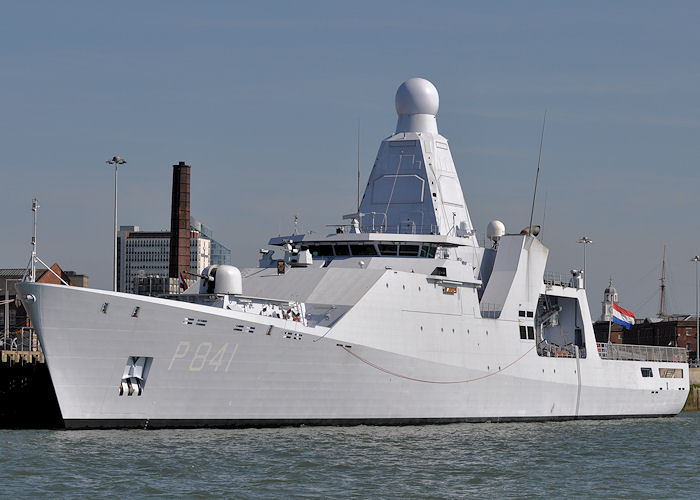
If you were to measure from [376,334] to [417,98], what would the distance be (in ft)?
40.8

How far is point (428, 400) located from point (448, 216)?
8615mm

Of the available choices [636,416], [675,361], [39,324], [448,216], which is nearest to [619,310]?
[675,361]

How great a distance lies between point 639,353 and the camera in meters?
46.8

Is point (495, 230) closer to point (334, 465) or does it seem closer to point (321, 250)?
point (321, 250)

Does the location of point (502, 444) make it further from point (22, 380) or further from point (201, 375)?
point (22, 380)

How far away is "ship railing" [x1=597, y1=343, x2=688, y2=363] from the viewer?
4478 cm

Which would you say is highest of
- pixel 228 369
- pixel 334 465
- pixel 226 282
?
pixel 226 282

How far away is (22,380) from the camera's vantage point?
3575cm

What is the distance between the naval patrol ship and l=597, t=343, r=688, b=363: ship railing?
147mm

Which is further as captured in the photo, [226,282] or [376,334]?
[376,334]

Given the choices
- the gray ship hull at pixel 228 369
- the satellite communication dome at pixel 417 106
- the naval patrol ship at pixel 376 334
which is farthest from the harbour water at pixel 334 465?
the satellite communication dome at pixel 417 106

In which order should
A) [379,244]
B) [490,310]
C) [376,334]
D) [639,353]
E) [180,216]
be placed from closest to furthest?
[376,334] → [379,244] → [490,310] → [639,353] → [180,216]

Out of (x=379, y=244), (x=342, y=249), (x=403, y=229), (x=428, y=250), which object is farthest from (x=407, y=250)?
(x=403, y=229)

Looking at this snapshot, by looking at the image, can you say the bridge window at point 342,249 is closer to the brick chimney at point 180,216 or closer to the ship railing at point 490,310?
the ship railing at point 490,310
